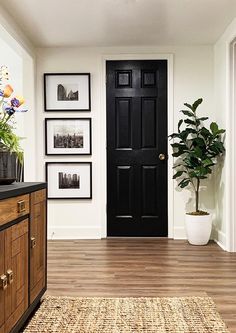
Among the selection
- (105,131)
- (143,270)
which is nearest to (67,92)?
(105,131)

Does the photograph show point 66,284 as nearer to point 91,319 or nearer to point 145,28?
point 91,319

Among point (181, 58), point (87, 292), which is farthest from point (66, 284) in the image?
point (181, 58)

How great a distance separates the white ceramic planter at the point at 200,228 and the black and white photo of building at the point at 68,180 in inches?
57.3

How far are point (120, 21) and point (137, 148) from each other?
160 centimetres

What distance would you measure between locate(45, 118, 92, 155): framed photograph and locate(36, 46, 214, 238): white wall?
0.22ft

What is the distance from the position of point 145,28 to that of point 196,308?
9.99ft

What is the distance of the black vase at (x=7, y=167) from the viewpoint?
2.33 meters

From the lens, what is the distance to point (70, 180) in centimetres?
532

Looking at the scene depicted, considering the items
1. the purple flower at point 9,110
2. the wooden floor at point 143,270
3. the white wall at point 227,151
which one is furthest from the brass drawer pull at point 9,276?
the white wall at point 227,151

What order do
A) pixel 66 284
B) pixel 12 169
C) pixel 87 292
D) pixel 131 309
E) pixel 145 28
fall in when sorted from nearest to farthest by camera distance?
pixel 12 169, pixel 131 309, pixel 87 292, pixel 66 284, pixel 145 28

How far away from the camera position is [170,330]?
2326 millimetres

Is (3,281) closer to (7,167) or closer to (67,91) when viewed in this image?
(7,167)

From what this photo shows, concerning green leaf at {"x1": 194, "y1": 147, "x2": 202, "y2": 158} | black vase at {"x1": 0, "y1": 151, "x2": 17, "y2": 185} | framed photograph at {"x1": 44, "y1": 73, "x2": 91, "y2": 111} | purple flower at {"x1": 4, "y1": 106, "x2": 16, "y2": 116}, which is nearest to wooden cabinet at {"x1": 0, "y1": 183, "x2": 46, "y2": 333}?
black vase at {"x1": 0, "y1": 151, "x2": 17, "y2": 185}

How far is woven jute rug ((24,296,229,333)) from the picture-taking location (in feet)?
7.70
